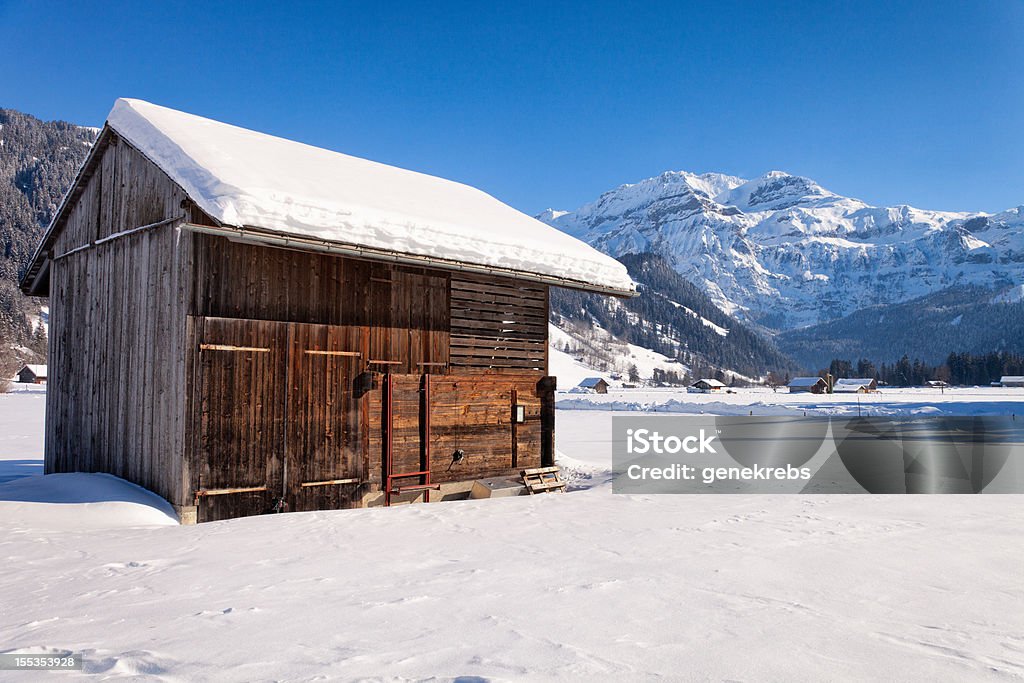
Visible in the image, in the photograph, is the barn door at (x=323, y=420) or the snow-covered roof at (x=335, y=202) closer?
the snow-covered roof at (x=335, y=202)

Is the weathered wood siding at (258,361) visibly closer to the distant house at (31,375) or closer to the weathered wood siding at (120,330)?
the weathered wood siding at (120,330)

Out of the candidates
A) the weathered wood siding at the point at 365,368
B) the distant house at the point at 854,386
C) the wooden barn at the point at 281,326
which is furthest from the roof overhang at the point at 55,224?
the distant house at the point at 854,386

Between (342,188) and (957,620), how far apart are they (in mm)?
10767

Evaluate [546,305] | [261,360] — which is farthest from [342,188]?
[546,305]

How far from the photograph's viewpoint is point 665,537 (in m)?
9.78

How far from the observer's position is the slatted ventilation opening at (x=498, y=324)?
45.8 ft

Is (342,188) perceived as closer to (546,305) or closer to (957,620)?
(546,305)

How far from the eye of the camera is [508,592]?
6840 mm

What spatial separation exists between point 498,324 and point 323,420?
4.19 metres

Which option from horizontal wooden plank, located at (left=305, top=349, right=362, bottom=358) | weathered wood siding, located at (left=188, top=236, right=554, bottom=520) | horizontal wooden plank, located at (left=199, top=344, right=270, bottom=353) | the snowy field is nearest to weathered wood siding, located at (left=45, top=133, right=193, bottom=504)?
horizontal wooden plank, located at (left=199, top=344, right=270, bottom=353)

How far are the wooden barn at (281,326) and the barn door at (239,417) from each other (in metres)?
0.02

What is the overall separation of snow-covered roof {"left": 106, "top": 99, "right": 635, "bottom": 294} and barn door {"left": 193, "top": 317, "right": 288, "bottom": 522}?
1749 millimetres

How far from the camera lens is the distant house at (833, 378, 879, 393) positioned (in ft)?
430

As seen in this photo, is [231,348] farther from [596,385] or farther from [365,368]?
[596,385]
